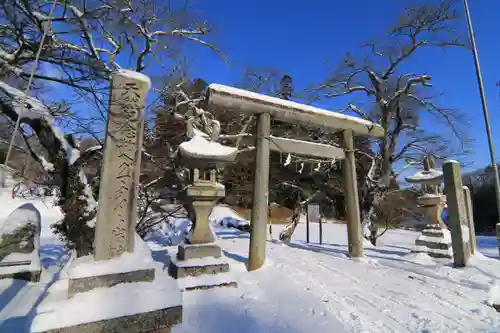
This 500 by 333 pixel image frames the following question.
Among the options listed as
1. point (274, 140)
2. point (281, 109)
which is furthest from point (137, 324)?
point (281, 109)

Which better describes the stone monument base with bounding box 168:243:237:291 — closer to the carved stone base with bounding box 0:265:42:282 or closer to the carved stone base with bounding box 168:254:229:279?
the carved stone base with bounding box 168:254:229:279

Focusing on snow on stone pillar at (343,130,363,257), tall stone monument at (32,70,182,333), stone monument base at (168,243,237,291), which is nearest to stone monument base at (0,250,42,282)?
stone monument base at (168,243,237,291)

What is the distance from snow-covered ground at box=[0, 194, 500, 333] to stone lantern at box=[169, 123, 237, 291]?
365 millimetres

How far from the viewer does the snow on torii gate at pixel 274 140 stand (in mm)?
4824

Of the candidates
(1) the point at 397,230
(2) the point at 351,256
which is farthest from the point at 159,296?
(1) the point at 397,230

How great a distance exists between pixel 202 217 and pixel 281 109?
271 cm

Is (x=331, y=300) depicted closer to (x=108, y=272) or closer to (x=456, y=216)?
(x=108, y=272)

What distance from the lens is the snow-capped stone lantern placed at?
6.74 metres

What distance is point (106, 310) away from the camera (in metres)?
2.00

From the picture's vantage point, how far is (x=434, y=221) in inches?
286

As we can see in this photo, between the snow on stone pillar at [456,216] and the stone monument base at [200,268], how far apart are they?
4901 millimetres

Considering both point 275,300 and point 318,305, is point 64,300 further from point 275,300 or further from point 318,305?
point 318,305

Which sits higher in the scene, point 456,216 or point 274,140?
point 274,140

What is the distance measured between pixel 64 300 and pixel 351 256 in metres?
5.69
